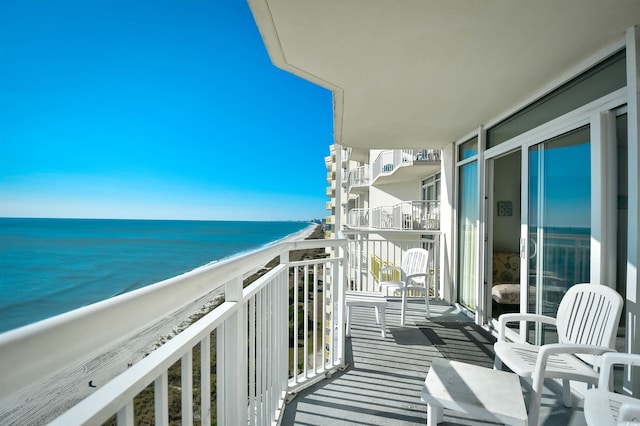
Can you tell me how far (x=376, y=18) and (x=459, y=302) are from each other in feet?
13.7

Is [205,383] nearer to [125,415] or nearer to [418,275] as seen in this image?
[125,415]

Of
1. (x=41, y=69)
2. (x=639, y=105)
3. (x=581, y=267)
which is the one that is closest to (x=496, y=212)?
(x=581, y=267)

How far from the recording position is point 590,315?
217 cm

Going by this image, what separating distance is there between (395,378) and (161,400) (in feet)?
8.04

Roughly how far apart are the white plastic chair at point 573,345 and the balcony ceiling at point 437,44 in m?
1.66

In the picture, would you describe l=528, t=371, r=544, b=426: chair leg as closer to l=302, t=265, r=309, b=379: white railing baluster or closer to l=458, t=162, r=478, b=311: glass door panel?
l=302, t=265, r=309, b=379: white railing baluster

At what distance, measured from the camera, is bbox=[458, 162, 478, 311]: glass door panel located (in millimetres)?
4371

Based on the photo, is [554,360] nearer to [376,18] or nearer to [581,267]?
[581,267]

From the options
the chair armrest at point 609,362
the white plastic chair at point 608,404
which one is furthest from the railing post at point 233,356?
the chair armrest at point 609,362

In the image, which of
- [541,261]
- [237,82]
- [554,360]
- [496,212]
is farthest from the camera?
[237,82]

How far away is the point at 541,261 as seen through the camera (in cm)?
297

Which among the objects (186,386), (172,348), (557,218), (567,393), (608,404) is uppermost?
(557,218)

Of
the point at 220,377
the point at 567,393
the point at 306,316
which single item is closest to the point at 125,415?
the point at 220,377

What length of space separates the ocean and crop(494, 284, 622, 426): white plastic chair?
1172 centimetres
